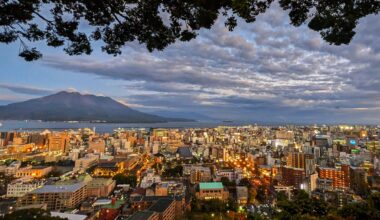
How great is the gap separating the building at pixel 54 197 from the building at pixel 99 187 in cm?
142

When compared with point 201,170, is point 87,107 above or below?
above

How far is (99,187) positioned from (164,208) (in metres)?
6.35

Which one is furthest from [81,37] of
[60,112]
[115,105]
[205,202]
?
[115,105]

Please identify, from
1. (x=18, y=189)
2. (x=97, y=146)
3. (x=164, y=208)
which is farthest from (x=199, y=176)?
(x=97, y=146)

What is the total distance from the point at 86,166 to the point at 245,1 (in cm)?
2341

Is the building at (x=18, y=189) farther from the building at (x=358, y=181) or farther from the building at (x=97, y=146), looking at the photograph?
the building at (x=358, y=181)

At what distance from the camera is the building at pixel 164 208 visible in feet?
30.5

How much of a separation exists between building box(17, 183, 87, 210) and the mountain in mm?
84654

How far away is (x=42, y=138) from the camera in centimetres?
3253

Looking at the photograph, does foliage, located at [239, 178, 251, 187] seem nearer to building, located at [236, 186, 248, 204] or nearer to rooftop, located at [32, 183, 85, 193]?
building, located at [236, 186, 248, 204]

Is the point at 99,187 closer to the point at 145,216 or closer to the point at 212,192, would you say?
the point at 212,192

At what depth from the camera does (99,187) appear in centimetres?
1438

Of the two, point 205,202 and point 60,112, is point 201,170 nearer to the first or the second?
point 205,202

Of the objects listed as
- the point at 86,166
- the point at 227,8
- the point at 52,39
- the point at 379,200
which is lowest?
the point at 86,166
